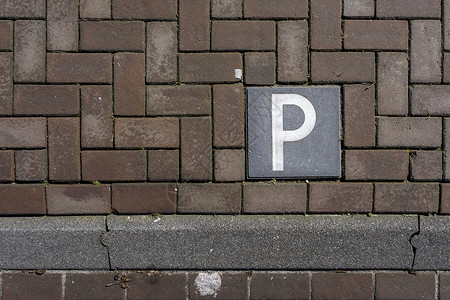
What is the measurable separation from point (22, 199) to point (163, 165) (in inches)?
34.4

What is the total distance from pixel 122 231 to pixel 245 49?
1.32 m

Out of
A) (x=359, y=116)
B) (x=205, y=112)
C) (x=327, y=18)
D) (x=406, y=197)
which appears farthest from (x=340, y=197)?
(x=327, y=18)

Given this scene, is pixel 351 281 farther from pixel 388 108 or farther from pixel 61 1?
pixel 61 1

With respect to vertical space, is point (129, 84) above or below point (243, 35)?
below

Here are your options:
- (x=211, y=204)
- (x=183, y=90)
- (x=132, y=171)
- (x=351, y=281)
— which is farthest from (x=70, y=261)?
→ (x=351, y=281)

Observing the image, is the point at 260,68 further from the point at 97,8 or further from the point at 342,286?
the point at 342,286

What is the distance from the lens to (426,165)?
2.34 metres

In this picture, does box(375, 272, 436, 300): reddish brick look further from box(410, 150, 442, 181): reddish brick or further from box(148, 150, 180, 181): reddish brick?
box(148, 150, 180, 181): reddish brick

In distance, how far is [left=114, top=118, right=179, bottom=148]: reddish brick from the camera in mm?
2326

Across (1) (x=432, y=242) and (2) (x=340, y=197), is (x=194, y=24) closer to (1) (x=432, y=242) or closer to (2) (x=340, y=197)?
(2) (x=340, y=197)

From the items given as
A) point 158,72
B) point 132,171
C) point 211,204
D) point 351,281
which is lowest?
point 351,281

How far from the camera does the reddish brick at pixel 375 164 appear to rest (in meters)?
2.33

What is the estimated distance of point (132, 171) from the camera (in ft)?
7.66

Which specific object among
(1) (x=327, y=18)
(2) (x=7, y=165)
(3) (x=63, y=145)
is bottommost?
(2) (x=7, y=165)
